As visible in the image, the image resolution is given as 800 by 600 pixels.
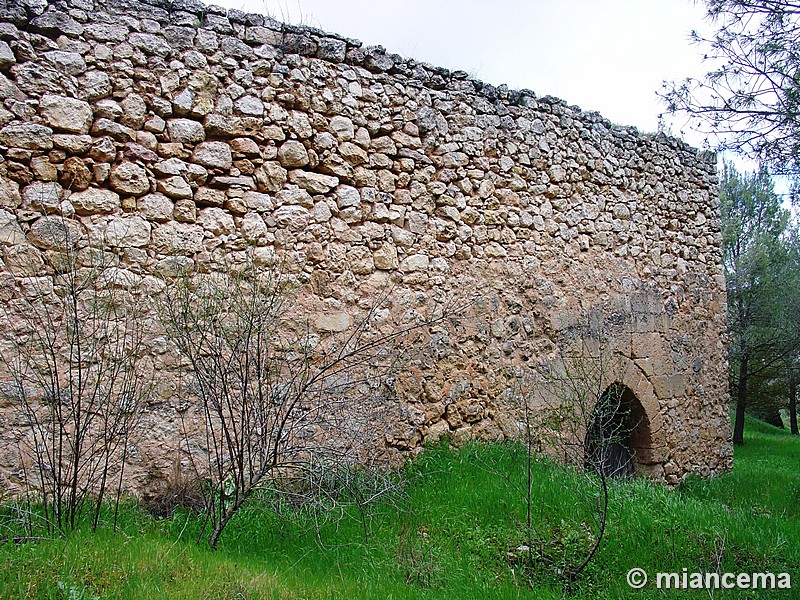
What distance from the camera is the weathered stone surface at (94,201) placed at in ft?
12.1

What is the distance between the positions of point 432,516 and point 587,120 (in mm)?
4242

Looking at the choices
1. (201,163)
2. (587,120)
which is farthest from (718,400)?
(201,163)

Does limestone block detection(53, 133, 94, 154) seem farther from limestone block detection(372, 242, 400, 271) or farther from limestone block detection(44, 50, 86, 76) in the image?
limestone block detection(372, 242, 400, 271)

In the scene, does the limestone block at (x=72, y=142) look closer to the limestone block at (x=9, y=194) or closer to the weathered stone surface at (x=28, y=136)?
the weathered stone surface at (x=28, y=136)

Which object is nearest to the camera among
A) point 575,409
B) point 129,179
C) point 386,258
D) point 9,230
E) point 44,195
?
point 9,230

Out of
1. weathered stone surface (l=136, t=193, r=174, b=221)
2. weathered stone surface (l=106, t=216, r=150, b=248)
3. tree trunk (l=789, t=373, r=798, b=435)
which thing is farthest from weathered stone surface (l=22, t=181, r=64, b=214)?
tree trunk (l=789, t=373, r=798, b=435)

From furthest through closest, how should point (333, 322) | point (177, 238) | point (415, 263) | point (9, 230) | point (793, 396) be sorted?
point (793, 396) < point (415, 263) < point (333, 322) < point (177, 238) < point (9, 230)

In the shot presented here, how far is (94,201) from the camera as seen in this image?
374 cm

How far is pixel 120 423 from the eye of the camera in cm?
369

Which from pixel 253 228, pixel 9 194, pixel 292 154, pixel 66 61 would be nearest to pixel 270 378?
pixel 253 228

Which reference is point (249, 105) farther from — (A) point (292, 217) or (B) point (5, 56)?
(B) point (5, 56)

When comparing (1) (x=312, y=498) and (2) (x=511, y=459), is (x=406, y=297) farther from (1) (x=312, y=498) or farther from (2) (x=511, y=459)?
(1) (x=312, y=498)

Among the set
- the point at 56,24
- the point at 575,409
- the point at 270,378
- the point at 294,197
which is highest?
the point at 56,24

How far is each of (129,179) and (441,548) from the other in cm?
278
